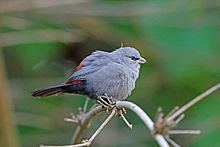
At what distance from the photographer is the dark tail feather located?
1.55 metres

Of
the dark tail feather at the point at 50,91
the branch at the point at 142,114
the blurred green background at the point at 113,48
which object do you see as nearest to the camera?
the branch at the point at 142,114

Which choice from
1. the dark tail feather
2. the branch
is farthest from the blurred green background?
the branch

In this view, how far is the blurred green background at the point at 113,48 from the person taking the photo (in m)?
3.28

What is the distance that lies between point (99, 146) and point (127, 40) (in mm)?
590

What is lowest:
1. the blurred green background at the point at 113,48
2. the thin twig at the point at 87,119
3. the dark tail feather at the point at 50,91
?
the blurred green background at the point at 113,48

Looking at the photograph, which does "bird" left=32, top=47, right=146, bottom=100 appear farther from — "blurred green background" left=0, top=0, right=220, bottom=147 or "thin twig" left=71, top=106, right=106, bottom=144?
"blurred green background" left=0, top=0, right=220, bottom=147

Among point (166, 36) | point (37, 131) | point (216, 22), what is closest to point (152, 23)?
point (166, 36)

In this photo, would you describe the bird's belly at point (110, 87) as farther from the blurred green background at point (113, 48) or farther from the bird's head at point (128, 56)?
the blurred green background at point (113, 48)

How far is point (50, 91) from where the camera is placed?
158 cm

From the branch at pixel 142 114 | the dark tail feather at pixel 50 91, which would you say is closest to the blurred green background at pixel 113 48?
the dark tail feather at pixel 50 91

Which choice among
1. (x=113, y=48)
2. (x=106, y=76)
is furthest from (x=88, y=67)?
(x=113, y=48)

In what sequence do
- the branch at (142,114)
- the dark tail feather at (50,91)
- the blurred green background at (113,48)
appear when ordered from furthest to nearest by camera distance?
1. the blurred green background at (113,48)
2. the dark tail feather at (50,91)
3. the branch at (142,114)

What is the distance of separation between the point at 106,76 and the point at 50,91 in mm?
129

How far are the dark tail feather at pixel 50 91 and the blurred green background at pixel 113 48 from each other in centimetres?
153
